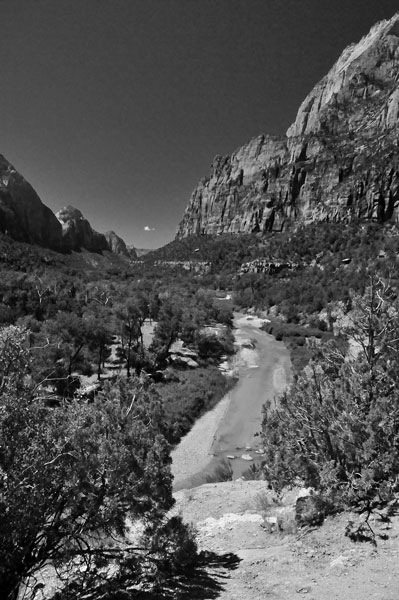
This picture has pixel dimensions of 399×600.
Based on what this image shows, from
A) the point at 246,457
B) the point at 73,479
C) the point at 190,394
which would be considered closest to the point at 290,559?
the point at 73,479

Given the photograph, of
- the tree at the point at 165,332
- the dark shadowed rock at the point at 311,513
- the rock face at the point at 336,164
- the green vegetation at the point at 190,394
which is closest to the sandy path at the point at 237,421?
the green vegetation at the point at 190,394

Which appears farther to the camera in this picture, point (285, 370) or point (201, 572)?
point (285, 370)

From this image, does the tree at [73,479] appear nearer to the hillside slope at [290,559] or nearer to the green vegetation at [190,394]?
the hillside slope at [290,559]

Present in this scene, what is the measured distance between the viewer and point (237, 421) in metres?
28.3

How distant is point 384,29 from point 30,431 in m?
238

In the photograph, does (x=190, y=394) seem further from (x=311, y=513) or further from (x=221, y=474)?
(x=311, y=513)

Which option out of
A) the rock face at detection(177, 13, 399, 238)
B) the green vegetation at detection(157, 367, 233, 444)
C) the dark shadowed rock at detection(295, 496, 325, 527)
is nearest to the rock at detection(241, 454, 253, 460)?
the green vegetation at detection(157, 367, 233, 444)

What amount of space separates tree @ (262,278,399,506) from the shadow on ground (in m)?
2.70

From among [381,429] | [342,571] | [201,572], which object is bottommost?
[201,572]

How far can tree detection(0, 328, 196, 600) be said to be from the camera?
5867mm

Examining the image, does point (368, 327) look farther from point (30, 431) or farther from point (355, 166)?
point (355, 166)

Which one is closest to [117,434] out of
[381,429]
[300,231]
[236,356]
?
[381,429]

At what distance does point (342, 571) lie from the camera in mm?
6793

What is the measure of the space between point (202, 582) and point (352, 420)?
4.78 metres
